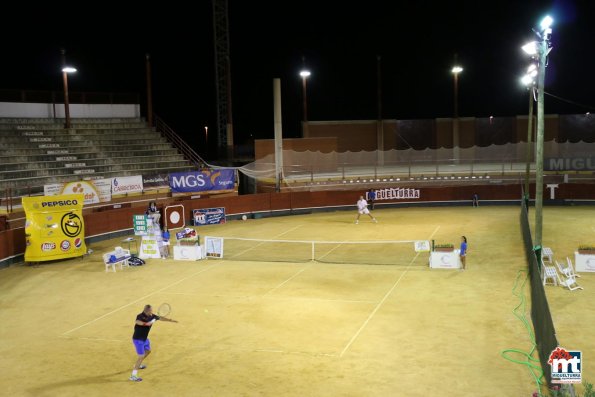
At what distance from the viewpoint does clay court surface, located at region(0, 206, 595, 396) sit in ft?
38.5

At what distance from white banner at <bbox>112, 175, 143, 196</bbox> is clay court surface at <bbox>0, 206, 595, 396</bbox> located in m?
8.54

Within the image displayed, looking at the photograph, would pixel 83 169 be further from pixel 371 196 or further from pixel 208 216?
pixel 371 196

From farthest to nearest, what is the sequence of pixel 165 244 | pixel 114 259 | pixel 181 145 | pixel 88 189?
pixel 181 145, pixel 88 189, pixel 165 244, pixel 114 259

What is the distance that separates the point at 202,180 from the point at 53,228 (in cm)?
1343

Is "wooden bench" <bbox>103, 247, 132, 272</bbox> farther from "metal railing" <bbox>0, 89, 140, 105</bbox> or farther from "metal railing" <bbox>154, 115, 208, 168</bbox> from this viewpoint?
"metal railing" <bbox>0, 89, 140, 105</bbox>

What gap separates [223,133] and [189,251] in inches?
995

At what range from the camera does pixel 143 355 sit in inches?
482

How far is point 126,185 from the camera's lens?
33.8 meters

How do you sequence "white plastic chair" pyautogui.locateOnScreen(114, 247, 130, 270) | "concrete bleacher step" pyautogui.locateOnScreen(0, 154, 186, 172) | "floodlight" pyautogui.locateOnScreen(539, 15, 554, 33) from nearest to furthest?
"floodlight" pyautogui.locateOnScreen(539, 15, 554, 33) → "white plastic chair" pyautogui.locateOnScreen(114, 247, 130, 270) → "concrete bleacher step" pyautogui.locateOnScreen(0, 154, 186, 172)

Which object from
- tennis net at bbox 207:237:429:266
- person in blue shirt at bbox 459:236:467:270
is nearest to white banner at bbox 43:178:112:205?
tennis net at bbox 207:237:429:266

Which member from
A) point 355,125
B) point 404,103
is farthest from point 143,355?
point 404,103

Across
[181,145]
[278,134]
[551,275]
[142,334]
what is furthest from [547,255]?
[181,145]

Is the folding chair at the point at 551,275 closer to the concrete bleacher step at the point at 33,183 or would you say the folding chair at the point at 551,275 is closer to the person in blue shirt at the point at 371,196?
the person in blue shirt at the point at 371,196

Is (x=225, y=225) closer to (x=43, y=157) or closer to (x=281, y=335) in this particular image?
(x=43, y=157)
